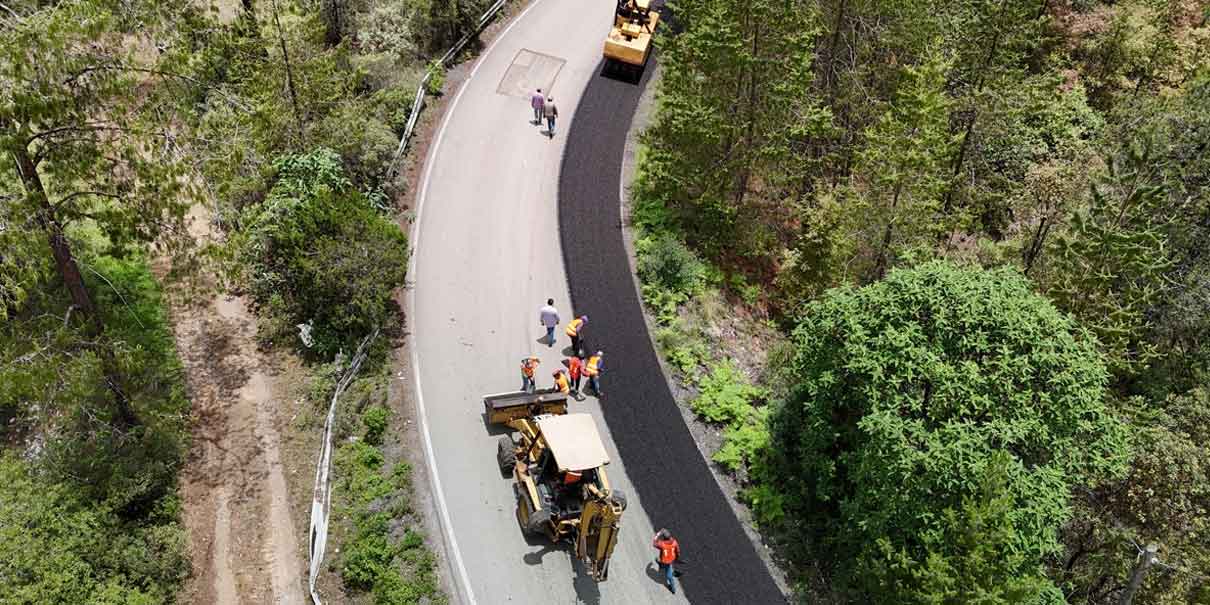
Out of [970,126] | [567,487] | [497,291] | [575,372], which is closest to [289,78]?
[497,291]

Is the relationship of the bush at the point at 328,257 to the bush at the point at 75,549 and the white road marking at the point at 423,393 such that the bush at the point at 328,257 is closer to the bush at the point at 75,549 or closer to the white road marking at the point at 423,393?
the white road marking at the point at 423,393

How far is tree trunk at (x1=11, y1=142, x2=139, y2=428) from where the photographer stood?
58.0 feet

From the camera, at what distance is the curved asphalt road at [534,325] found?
69.9ft

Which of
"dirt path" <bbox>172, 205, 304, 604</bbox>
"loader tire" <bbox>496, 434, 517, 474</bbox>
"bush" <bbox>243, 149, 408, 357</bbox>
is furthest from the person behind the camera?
"bush" <bbox>243, 149, 408, 357</bbox>

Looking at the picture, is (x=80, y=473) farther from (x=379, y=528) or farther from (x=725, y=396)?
(x=725, y=396)

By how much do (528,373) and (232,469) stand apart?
9182 millimetres

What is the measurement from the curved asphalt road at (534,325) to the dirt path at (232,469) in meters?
4.68

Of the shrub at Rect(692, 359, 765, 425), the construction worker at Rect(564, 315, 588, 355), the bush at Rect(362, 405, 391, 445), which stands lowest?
the bush at Rect(362, 405, 391, 445)

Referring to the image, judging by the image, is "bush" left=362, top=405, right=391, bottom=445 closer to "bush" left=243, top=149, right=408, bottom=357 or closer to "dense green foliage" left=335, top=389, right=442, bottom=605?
"dense green foliage" left=335, top=389, right=442, bottom=605

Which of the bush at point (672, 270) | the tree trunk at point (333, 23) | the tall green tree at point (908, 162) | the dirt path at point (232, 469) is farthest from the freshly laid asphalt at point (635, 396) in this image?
the tree trunk at point (333, 23)

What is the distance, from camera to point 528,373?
24.5 metres

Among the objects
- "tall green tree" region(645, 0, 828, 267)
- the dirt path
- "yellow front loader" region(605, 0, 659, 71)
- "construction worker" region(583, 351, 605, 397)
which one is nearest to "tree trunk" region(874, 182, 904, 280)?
"tall green tree" region(645, 0, 828, 267)

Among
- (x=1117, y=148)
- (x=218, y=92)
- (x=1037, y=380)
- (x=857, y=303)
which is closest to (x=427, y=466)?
(x=218, y=92)

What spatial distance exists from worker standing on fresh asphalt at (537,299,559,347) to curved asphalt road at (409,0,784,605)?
37 centimetres
